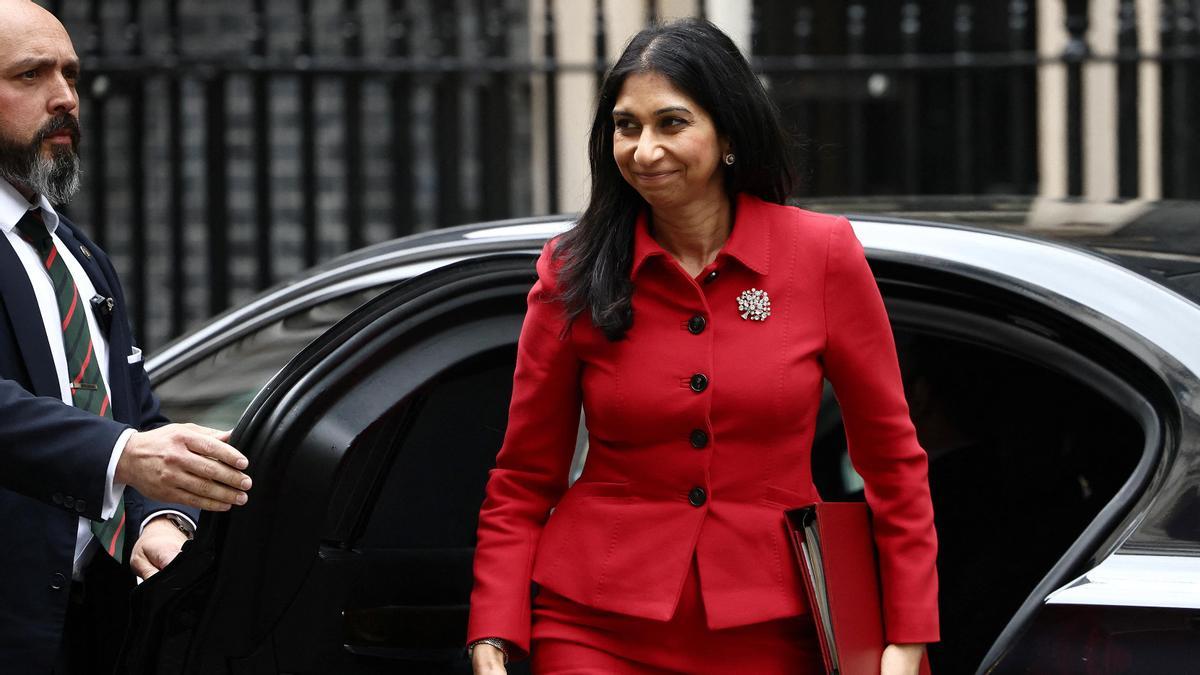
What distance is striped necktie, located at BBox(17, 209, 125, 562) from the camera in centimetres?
229

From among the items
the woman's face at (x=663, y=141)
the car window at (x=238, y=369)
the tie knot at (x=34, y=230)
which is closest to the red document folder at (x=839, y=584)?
the woman's face at (x=663, y=141)

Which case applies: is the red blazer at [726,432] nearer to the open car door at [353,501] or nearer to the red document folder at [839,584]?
the red document folder at [839,584]

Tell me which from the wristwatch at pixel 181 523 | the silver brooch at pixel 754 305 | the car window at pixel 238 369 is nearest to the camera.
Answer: the silver brooch at pixel 754 305

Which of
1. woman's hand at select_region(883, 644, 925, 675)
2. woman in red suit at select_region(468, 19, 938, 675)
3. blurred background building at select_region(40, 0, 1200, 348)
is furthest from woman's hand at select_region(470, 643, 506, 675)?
blurred background building at select_region(40, 0, 1200, 348)

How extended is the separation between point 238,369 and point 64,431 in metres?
1.03

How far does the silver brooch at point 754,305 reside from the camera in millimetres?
2090

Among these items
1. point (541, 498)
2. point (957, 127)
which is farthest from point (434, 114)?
point (541, 498)

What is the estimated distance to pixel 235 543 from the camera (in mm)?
2164

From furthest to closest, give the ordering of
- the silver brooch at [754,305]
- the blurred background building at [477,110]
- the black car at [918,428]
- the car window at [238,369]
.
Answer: the blurred background building at [477,110] → the car window at [238,369] → the silver brooch at [754,305] → the black car at [918,428]

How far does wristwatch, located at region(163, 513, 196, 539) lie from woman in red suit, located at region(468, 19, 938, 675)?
1.76ft

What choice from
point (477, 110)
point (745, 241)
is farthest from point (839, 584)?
point (477, 110)

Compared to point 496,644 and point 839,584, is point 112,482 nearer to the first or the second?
point 496,644

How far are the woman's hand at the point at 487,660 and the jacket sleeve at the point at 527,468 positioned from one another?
0.02m

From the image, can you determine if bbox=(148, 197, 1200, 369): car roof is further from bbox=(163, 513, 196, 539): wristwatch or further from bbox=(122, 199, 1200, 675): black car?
bbox=(163, 513, 196, 539): wristwatch
